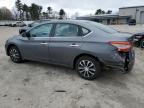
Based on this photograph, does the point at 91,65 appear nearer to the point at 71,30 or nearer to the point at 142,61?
the point at 71,30

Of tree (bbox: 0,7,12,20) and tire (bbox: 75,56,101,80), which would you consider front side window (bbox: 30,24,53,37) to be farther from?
tree (bbox: 0,7,12,20)

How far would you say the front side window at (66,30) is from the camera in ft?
17.1

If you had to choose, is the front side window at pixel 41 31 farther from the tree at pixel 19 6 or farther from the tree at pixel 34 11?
the tree at pixel 19 6

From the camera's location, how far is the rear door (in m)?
5.10

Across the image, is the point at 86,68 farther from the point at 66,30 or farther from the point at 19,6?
the point at 19,6

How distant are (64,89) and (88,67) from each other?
0.90 meters

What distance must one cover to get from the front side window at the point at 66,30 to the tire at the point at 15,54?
174 cm

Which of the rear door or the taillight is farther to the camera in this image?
the rear door

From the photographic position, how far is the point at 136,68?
6.30 metres

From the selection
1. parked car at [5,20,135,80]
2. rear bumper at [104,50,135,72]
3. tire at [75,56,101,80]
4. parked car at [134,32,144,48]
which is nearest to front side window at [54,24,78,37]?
parked car at [5,20,135,80]

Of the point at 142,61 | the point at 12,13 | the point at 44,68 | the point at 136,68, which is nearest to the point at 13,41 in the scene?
the point at 44,68

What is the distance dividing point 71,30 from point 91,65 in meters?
1.11

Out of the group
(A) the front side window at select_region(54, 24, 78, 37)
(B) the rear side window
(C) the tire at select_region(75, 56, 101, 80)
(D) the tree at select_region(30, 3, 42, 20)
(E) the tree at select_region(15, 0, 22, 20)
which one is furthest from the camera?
(E) the tree at select_region(15, 0, 22, 20)

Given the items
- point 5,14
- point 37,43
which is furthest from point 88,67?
point 5,14
